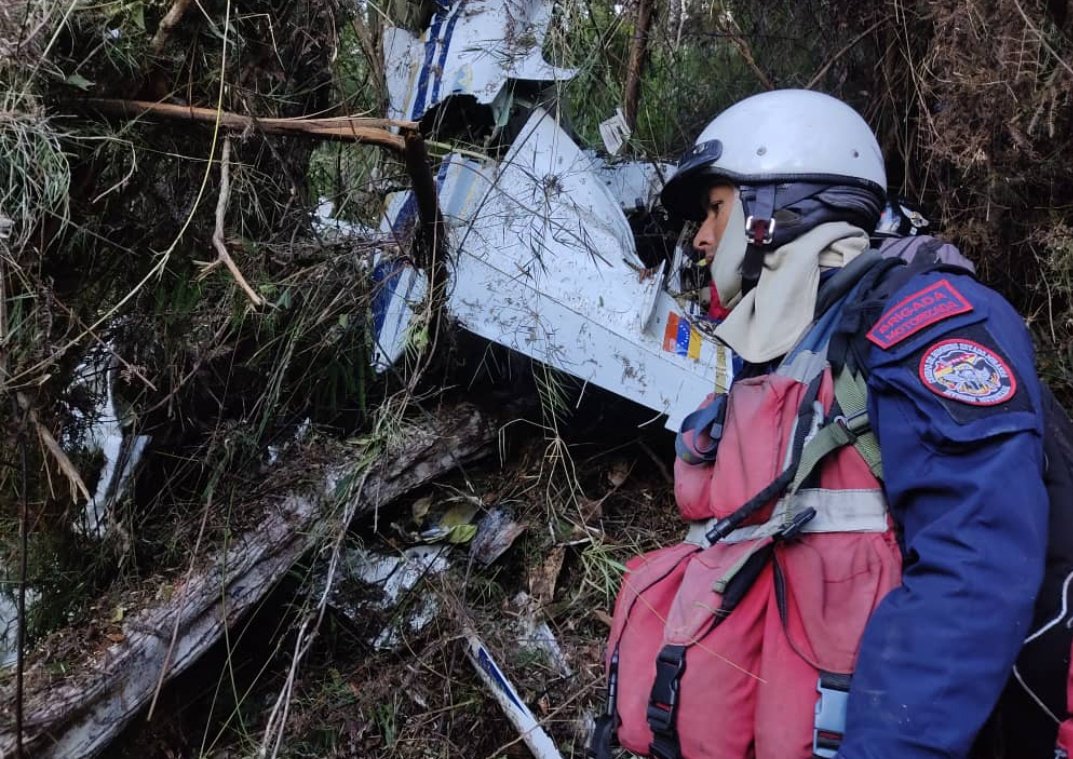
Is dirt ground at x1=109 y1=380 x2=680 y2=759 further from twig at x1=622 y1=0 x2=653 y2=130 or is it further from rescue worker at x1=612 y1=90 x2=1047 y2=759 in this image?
twig at x1=622 y1=0 x2=653 y2=130

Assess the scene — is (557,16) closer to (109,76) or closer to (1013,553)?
(109,76)

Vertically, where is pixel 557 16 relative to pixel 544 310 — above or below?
above

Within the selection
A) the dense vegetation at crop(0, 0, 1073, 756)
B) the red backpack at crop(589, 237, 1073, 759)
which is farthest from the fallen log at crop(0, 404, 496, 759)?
the red backpack at crop(589, 237, 1073, 759)

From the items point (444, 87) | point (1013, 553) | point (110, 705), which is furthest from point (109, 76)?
point (1013, 553)

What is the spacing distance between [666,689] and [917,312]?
76cm

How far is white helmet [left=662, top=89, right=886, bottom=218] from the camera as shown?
183cm

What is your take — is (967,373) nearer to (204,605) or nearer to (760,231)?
(760,231)

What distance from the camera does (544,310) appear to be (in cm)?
287

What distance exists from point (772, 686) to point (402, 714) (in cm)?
159

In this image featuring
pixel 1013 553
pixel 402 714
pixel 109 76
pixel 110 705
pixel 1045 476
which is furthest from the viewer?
pixel 402 714

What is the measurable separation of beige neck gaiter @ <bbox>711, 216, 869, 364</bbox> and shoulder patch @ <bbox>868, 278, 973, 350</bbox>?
0.71 ft

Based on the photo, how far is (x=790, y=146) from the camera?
186cm

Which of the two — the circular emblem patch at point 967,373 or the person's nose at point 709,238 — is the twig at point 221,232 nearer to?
the person's nose at point 709,238

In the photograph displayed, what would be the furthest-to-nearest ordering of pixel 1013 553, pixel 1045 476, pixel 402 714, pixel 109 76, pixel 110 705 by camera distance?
pixel 402 714, pixel 110 705, pixel 109 76, pixel 1045 476, pixel 1013 553
